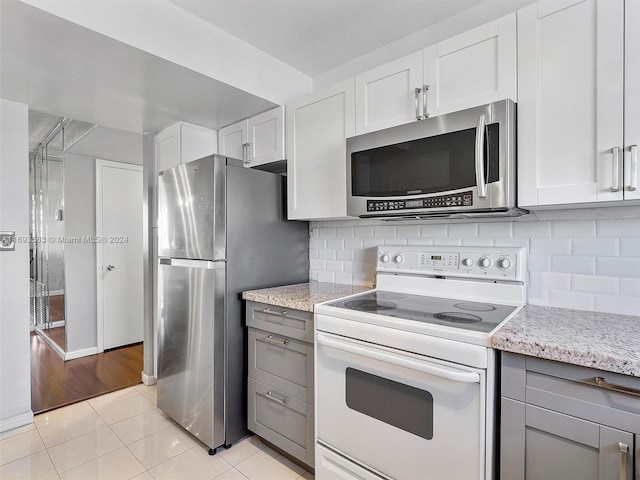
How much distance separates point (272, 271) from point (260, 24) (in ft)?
4.77

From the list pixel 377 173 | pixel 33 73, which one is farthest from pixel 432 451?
pixel 33 73

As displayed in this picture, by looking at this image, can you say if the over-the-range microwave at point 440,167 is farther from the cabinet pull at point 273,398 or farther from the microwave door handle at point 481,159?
the cabinet pull at point 273,398

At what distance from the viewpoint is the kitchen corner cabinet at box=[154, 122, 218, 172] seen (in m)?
2.62

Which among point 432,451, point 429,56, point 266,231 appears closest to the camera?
point 432,451

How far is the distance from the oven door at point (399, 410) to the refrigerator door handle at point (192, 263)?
0.73 meters

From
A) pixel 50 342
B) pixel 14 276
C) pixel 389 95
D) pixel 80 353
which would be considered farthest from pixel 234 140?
pixel 50 342

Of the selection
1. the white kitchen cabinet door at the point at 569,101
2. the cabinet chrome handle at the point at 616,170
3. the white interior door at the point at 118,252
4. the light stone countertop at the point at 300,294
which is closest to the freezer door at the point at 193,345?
the light stone countertop at the point at 300,294

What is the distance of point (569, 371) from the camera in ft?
3.19

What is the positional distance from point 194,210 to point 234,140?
895 millimetres

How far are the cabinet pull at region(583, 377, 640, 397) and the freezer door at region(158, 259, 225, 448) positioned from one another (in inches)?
64.0

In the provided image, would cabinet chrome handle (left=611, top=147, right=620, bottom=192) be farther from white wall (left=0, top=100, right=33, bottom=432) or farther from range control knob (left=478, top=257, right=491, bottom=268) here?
white wall (left=0, top=100, right=33, bottom=432)

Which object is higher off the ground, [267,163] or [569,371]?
[267,163]

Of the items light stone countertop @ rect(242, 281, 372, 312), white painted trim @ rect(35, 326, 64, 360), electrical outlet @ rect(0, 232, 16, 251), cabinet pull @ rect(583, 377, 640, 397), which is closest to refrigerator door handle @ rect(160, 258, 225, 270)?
light stone countertop @ rect(242, 281, 372, 312)

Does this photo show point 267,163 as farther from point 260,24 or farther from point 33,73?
point 33,73
